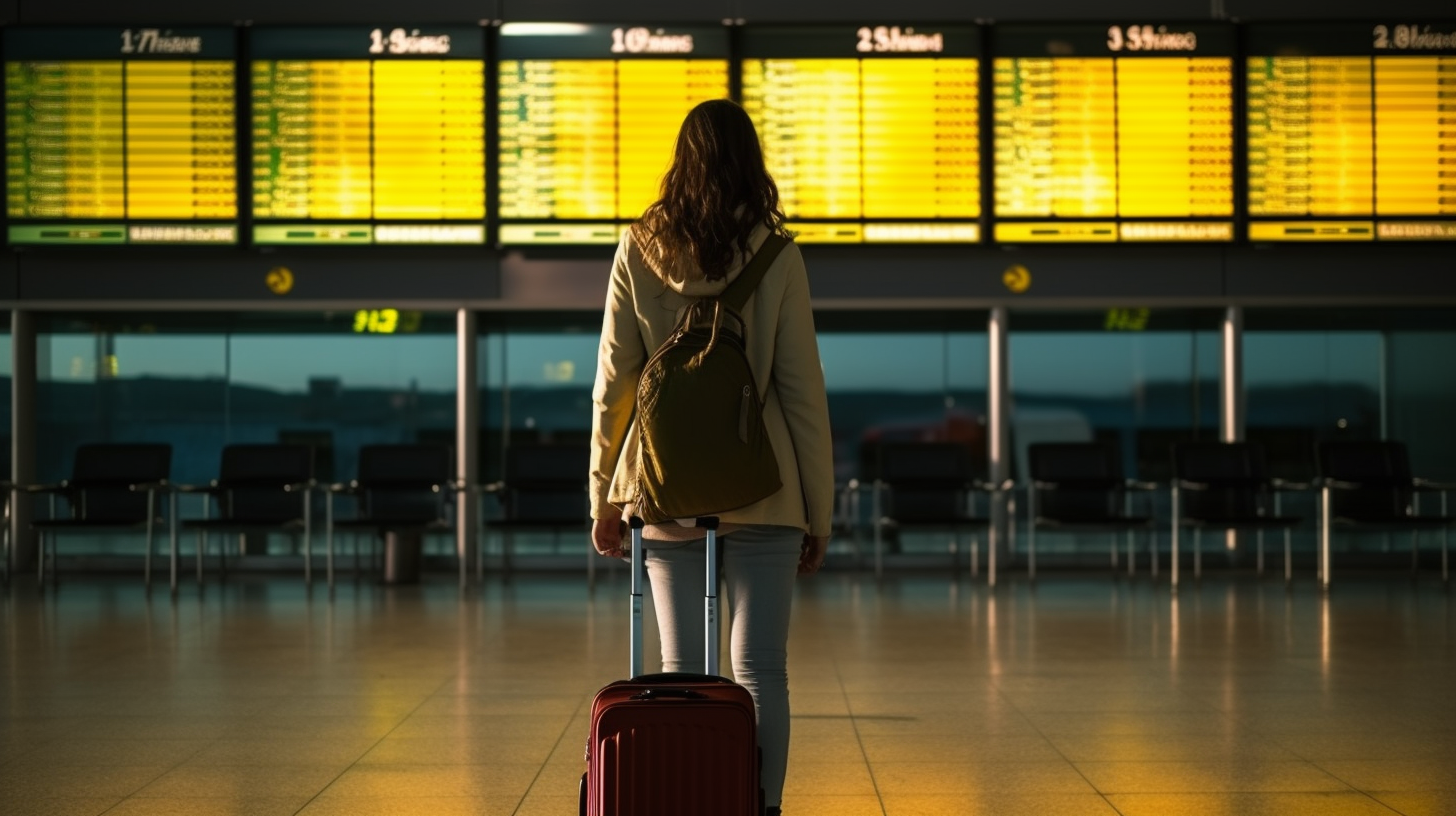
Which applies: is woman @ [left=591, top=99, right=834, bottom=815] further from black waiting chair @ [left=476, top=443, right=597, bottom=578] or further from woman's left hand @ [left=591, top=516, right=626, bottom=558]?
black waiting chair @ [left=476, top=443, right=597, bottom=578]

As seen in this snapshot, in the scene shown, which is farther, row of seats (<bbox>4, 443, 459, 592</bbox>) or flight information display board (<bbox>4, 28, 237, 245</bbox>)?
flight information display board (<bbox>4, 28, 237, 245</bbox>)

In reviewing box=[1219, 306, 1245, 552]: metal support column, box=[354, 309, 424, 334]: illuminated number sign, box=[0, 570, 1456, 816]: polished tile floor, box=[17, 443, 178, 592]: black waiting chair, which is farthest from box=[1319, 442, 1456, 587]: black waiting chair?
box=[17, 443, 178, 592]: black waiting chair

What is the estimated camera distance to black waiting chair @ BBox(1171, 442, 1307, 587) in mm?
10273

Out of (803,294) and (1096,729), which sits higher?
Answer: (803,294)

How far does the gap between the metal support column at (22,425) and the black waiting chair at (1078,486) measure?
22.9 ft

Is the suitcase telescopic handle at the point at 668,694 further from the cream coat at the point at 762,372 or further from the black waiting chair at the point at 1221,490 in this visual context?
the black waiting chair at the point at 1221,490

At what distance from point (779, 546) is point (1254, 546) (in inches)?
380

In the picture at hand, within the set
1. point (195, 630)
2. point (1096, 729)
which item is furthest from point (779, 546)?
point (195, 630)

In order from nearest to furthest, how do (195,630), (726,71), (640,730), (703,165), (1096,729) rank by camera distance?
1. (640,730)
2. (703,165)
3. (1096,729)
4. (195,630)
5. (726,71)

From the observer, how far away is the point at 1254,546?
11898mm

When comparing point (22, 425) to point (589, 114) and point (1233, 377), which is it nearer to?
point (589, 114)

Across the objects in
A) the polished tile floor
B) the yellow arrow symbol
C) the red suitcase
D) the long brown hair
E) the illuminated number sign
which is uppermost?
the yellow arrow symbol

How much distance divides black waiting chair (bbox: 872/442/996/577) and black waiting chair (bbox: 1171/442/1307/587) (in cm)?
125

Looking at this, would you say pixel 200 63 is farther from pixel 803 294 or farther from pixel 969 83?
pixel 803 294
